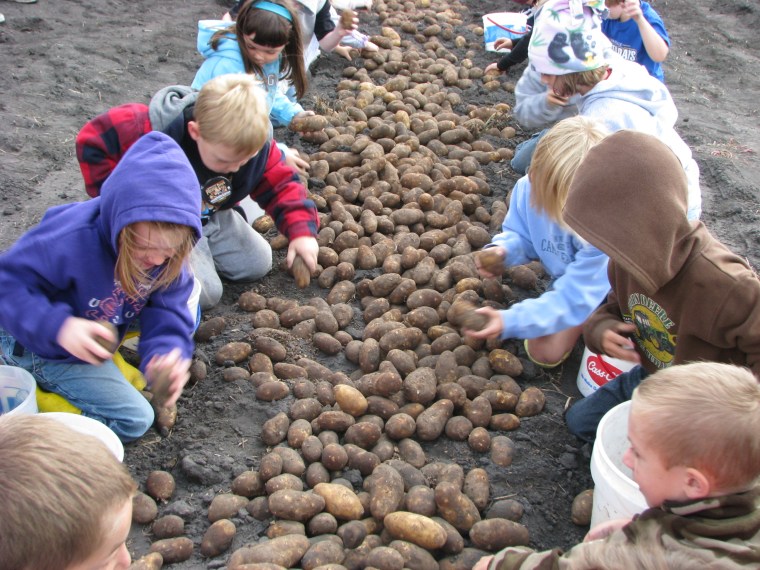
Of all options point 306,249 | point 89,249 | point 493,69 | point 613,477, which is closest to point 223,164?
point 306,249

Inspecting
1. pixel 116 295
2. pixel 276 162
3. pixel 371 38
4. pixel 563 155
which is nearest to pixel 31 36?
pixel 371 38

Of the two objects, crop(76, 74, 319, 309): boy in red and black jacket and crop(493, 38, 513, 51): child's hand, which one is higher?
crop(76, 74, 319, 309): boy in red and black jacket

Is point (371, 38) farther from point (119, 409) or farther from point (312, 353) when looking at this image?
point (119, 409)

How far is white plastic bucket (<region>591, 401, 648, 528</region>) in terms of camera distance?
181 cm

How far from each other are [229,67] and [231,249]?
1.02 meters

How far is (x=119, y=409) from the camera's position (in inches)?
90.1

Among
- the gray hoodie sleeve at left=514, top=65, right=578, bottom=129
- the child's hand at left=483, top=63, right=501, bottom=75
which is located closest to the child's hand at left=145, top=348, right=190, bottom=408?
the gray hoodie sleeve at left=514, top=65, right=578, bottom=129

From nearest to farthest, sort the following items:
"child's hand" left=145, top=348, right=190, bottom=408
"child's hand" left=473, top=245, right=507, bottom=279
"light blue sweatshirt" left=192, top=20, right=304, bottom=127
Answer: "child's hand" left=145, top=348, right=190, bottom=408, "child's hand" left=473, top=245, right=507, bottom=279, "light blue sweatshirt" left=192, top=20, right=304, bottom=127

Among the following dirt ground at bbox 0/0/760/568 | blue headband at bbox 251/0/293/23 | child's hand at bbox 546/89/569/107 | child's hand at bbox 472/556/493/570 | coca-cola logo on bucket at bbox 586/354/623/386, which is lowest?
dirt ground at bbox 0/0/760/568

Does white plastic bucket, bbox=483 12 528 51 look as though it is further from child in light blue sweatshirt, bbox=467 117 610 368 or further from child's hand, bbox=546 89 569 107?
child in light blue sweatshirt, bbox=467 117 610 368

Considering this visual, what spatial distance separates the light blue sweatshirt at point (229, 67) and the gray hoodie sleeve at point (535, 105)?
1.28 meters

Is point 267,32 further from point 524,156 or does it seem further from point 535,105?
point 524,156

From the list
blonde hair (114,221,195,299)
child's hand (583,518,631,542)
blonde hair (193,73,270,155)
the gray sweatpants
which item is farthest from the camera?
the gray sweatpants

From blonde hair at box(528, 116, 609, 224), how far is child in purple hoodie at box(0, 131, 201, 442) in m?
1.17
